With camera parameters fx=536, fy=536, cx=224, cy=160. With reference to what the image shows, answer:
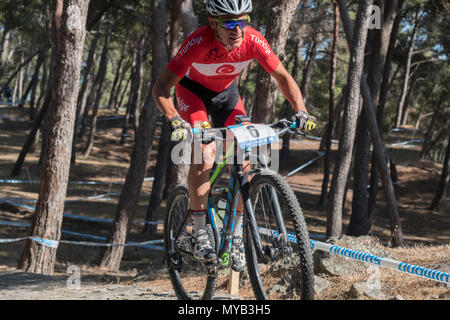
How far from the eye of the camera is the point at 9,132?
39062 millimetres

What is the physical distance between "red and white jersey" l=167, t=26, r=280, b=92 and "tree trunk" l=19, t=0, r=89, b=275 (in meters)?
5.42

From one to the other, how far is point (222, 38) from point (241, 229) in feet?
5.24

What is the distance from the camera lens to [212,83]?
486 cm

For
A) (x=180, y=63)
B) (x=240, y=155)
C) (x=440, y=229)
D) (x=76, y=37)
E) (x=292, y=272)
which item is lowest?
(x=440, y=229)

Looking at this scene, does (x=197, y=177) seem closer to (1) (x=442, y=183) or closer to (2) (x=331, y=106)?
(2) (x=331, y=106)

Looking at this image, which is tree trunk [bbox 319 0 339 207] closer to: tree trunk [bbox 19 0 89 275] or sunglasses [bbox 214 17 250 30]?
tree trunk [bbox 19 0 89 275]

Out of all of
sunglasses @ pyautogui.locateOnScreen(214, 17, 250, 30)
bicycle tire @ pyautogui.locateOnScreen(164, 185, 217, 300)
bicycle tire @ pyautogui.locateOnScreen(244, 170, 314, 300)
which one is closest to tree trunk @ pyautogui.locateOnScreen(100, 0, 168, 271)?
bicycle tire @ pyautogui.locateOnScreen(164, 185, 217, 300)

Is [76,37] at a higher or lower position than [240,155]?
higher

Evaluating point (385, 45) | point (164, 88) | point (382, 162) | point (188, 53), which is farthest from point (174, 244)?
point (385, 45)

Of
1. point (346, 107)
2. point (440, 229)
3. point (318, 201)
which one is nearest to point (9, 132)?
point (318, 201)

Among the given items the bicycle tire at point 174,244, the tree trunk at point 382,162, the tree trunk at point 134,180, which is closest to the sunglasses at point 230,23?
the bicycle tire at point 174,244

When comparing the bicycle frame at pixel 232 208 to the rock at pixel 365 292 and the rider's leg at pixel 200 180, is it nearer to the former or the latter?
the rider's leg at pixel 200 180

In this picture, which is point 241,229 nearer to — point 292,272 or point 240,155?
point 240,155

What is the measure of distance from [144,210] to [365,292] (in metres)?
18.4
